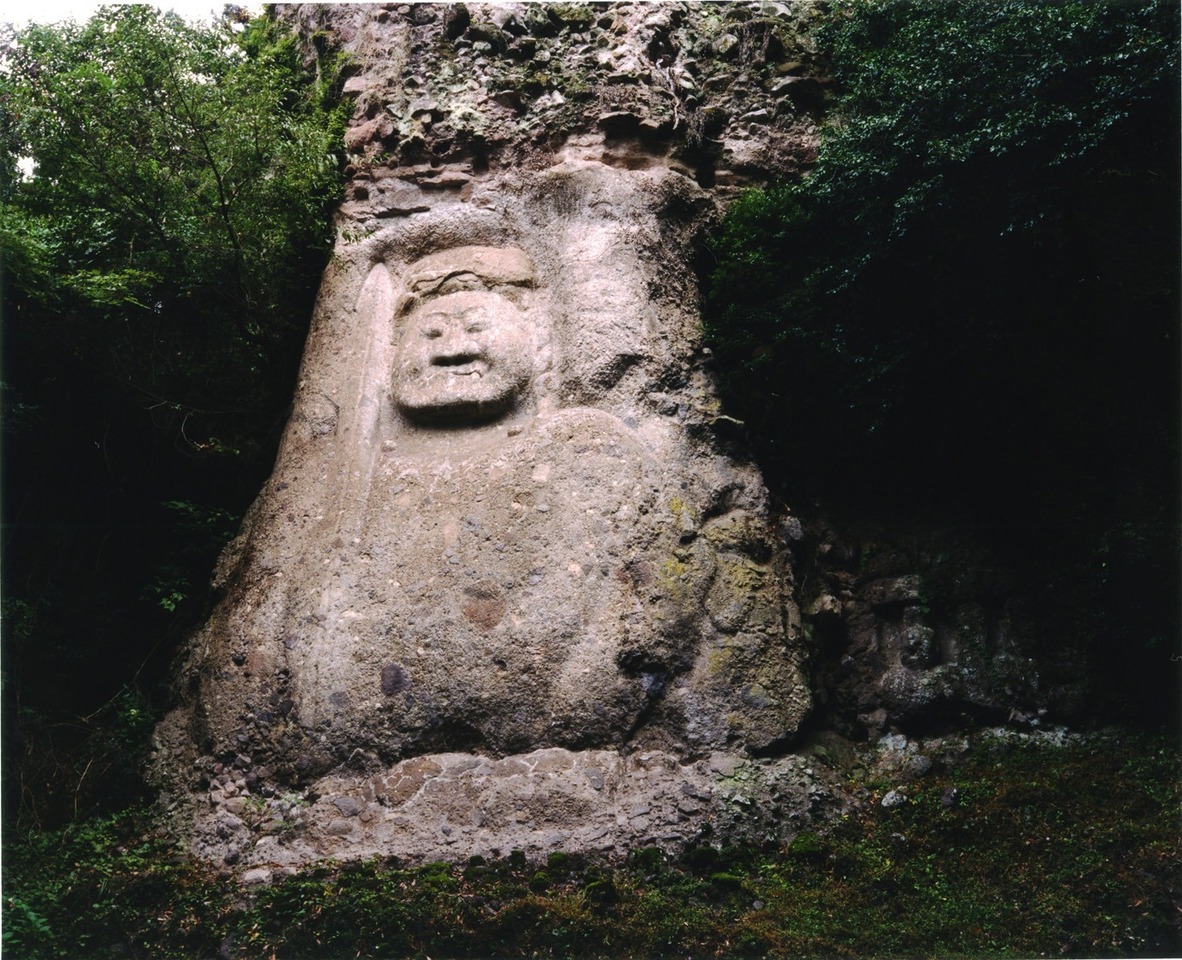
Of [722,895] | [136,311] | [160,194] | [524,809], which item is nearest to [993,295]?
[722,895]

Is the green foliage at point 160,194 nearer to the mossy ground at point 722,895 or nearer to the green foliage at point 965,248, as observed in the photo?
the green foliage at point 965,248

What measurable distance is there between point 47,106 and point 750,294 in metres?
4.95

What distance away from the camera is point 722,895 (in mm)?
5641

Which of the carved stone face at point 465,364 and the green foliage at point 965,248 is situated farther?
the carved stone face at point 465,364

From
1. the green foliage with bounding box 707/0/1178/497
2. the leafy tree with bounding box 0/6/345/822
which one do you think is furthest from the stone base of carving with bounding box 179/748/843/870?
the green foliage with bounding box 707/0/1178/497

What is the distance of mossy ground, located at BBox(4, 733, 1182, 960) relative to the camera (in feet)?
17.4

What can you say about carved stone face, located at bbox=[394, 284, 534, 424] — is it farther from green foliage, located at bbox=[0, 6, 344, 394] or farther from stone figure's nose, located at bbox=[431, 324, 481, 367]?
green foliage, located at bbox=[0, 6, 344, 394]

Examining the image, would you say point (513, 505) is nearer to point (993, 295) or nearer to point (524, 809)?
point (524, 809)

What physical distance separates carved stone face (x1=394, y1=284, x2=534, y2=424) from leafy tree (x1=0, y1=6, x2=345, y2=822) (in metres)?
1.37

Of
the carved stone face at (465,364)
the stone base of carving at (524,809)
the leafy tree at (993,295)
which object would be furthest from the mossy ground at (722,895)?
Result: the carved stone face at (465,364)

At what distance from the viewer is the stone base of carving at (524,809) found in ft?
19.2

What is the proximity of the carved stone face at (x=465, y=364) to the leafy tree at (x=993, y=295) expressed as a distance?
1.43 m

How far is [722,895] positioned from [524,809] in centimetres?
116

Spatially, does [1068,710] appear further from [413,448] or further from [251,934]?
[251,934]
